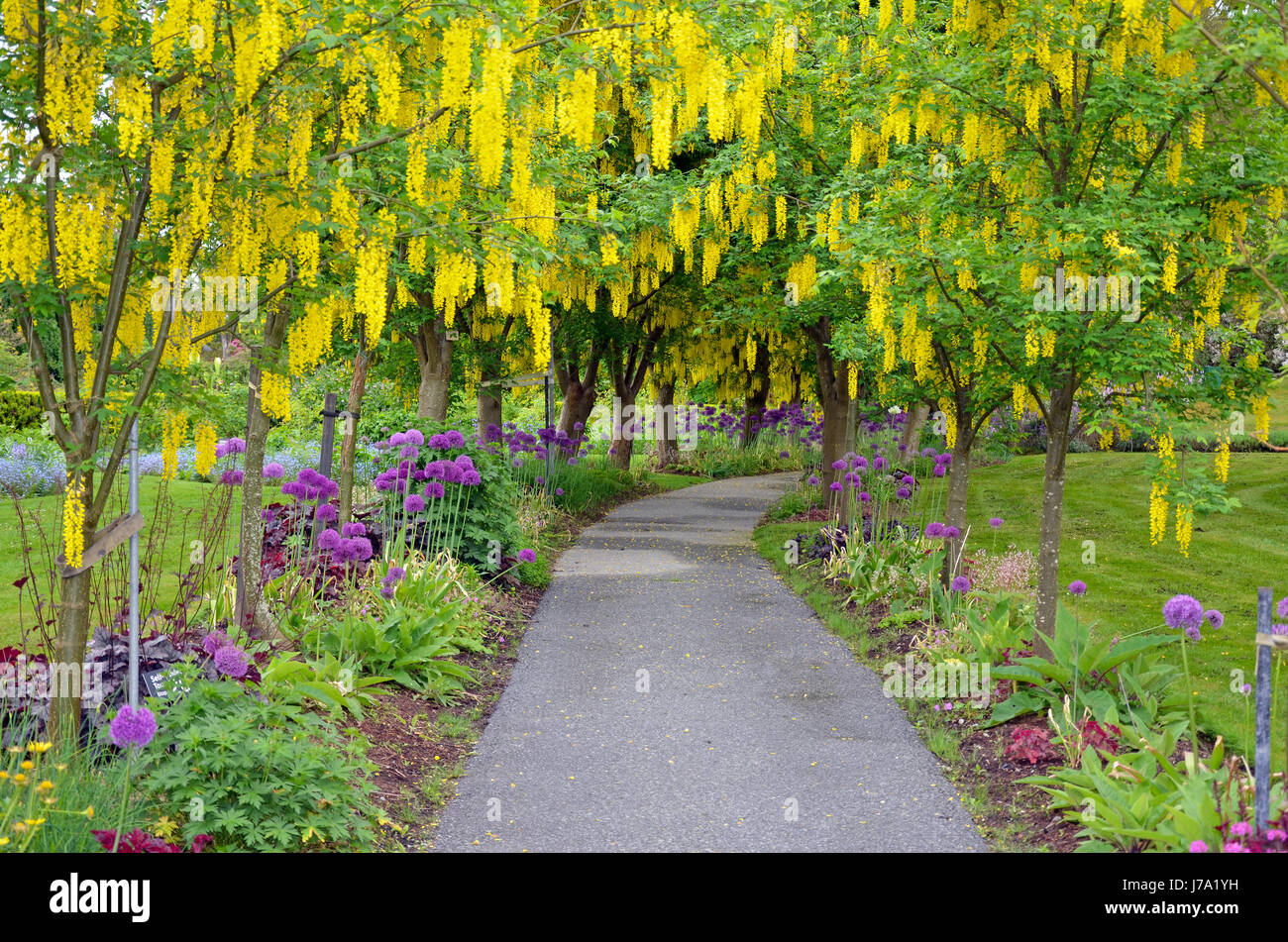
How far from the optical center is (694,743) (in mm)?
6078

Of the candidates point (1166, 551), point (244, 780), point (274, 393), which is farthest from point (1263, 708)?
point (1166, 551)

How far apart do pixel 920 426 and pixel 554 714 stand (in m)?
14.0

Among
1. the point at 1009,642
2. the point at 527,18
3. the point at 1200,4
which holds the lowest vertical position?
the point at 1009,642

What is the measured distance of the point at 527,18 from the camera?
512 cm

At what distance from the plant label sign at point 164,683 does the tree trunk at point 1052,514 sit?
480 centimetres

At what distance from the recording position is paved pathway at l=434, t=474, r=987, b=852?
4.88 m

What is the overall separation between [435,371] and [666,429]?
1364 cm

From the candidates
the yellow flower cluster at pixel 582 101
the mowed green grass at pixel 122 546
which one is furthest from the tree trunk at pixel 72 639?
the yellow flower cluster at pixel 582 101

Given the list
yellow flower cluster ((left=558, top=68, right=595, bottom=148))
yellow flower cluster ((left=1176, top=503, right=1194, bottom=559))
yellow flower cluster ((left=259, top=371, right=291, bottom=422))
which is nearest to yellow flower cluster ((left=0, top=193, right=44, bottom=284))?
yellow flower cluster ((left=259, top=371, right=291, bottom=422))

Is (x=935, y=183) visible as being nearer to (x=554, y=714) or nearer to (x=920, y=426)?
(x=554, y=714)

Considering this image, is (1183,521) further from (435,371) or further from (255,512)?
(435,371)

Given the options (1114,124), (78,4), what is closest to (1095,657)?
(1114,124)

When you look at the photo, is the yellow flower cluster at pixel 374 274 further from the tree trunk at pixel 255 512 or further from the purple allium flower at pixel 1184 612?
the purple allium flower at pixel 1184 612

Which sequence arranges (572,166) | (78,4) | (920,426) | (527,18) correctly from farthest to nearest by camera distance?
(920,426) → (572,166) → (527,18) → (78,4)
